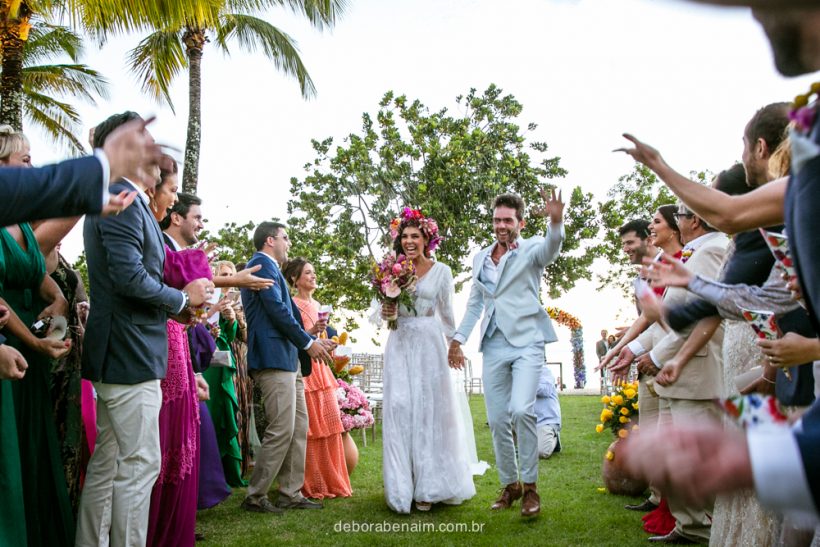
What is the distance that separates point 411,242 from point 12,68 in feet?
34.6

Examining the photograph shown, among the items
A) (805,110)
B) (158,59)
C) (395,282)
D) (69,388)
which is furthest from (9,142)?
(158,59)

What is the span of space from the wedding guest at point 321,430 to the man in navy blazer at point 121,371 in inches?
131

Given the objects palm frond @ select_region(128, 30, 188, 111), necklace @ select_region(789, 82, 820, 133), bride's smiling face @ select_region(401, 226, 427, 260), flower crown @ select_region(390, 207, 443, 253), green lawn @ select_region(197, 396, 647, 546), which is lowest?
green lawn @ select_region(197, 396, 647, 546)

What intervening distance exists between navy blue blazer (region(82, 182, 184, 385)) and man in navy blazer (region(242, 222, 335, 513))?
2417 millimetres

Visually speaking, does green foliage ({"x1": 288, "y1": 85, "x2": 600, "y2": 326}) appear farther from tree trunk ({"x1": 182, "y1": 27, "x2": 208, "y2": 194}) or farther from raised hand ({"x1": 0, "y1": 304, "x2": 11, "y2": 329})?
raised hand ({"x1": 0, "y1": 304, "x2": 11, "y2": 329})

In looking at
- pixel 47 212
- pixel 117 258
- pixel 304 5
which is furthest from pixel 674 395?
pixel 304 5

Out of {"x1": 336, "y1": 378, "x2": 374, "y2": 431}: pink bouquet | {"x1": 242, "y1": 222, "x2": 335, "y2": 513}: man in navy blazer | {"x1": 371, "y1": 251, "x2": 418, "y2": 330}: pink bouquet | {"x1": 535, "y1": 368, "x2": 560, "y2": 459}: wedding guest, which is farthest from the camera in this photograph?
{"x1": 535, "y1": 368, "x2": 560, "y2": 459}: wedding guest

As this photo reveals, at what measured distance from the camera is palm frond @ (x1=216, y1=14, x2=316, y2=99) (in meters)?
17.5

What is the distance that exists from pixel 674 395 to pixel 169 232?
3.59 meters

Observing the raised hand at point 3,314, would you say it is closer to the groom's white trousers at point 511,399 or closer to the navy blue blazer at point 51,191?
the navy blue blazer at point 51,191

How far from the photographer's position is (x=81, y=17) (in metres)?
12.2

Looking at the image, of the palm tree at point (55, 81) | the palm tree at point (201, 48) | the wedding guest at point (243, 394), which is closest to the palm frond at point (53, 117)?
the palm tree at point (55, 81)

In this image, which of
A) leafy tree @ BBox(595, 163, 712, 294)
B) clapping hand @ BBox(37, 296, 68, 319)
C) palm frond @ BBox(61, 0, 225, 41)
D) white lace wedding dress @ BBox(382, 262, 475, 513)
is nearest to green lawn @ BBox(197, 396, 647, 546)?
white lace wedding dress @ BBox(382, 262, 475, 513)

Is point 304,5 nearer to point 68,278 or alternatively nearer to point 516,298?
point 516,298
